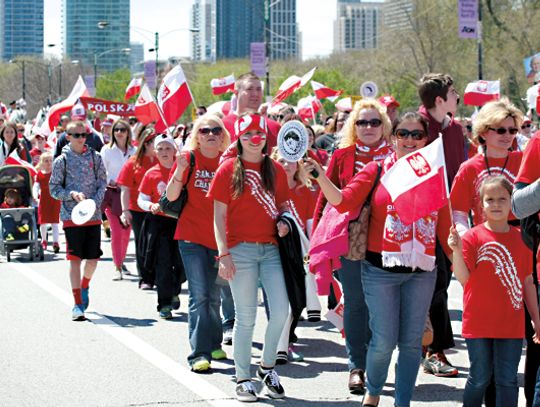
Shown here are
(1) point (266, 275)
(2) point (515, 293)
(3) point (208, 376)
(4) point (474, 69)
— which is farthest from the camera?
(4) point (474, 69)

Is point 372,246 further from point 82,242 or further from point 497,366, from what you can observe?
point 82,242

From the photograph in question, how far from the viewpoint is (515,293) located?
581cm

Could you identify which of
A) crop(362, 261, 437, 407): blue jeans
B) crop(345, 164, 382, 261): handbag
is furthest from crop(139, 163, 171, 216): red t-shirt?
crop(362, 261, 437, 407): blue jeans

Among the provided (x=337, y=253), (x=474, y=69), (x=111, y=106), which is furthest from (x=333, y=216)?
(x=474, y=69)

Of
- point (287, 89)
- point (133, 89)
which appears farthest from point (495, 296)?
point (133, 89)

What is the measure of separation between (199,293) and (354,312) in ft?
4.18

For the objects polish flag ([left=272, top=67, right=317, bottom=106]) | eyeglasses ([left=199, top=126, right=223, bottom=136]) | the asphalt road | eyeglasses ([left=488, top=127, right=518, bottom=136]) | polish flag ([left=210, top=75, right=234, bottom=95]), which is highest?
polish flag ([left=210, top=75, right=234, bottom=95])

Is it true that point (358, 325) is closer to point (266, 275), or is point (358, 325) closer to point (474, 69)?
point (266, 275)

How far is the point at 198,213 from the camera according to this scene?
798cm

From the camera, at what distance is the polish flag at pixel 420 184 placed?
585 centimetres

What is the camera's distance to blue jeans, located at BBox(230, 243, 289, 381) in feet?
22.9

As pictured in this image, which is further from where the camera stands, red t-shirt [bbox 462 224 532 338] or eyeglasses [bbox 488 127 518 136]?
eyeglasses [bbox 488 127 518 136]

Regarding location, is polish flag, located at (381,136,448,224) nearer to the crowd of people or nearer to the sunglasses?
the crowd of people

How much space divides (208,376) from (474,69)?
4701 cm
